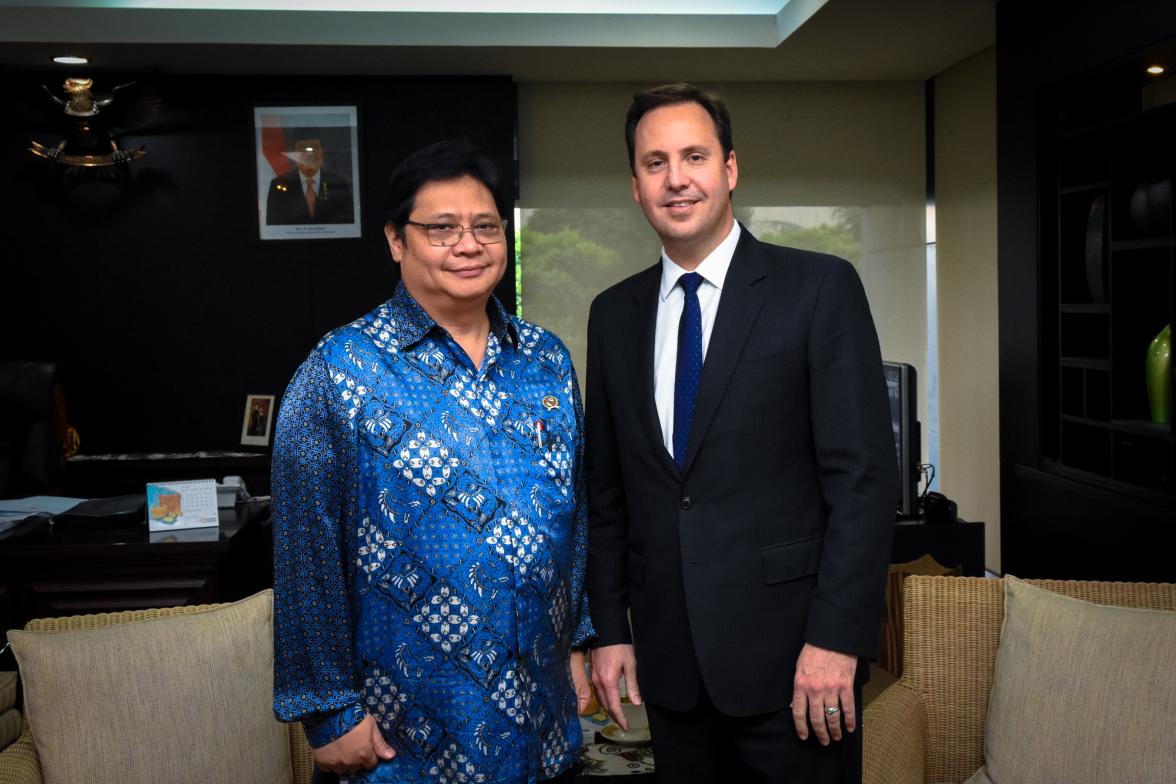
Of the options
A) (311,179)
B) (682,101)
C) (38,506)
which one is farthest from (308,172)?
(682,101)

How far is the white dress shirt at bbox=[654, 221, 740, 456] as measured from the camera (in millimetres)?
1749

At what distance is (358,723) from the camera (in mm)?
1537

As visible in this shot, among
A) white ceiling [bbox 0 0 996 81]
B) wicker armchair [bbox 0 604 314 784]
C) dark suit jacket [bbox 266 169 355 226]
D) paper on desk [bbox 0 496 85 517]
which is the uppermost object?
white ceiling [bbox 0 0 996 81]

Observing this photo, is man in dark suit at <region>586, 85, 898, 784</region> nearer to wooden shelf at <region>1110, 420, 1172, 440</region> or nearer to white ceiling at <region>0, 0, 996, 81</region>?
wooden shelf at <region>1110, 420, 1172, 440</region>

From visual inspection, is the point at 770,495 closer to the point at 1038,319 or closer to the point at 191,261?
the point at 1038,319

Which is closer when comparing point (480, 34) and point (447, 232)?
point (447, 232)

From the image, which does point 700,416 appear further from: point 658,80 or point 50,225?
point 50,225

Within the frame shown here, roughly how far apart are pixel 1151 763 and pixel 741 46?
13.1ft

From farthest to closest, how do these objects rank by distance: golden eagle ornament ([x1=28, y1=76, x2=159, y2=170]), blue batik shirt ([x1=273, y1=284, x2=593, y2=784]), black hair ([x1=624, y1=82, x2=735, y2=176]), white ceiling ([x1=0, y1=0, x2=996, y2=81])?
golden eagle ornament ([x1=28, y1=76, x2=159, y2=170])
white ceiling ([x1=0, y1=0, x2=996, y2=81])
black hair ([x1=624, y1=82, x2=735, y2=176])
blue batik shirt ([x1=273, y1=284, x2=593, y2=784])

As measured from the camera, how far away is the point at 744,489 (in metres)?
1.67

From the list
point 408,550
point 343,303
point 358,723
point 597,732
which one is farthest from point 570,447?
point 343,303

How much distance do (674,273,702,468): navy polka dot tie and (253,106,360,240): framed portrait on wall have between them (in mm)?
4272

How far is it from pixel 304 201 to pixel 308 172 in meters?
0.15

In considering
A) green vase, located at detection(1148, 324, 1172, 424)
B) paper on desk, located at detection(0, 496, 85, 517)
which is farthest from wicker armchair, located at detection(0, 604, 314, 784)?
green vase, located at detection(1148, 324, 1172, 424)
